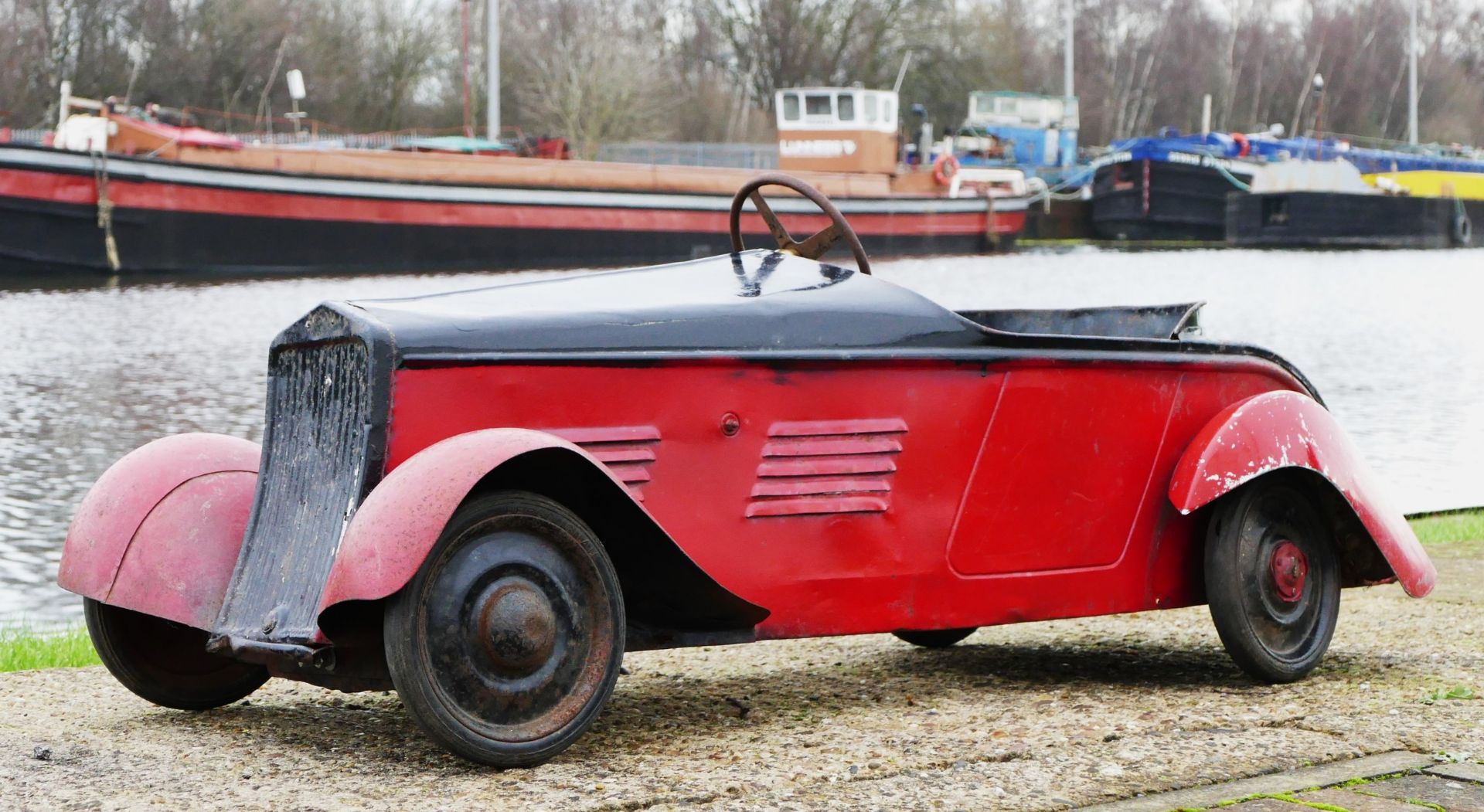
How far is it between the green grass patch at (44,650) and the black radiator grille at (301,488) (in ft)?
5.37

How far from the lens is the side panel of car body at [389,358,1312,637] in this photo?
13.1ft

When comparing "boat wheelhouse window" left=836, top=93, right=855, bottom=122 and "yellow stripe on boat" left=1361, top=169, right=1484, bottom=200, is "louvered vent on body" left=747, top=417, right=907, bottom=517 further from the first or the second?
"yellow stripe on boat" left=1361, top=169, right=1484, bottom=200

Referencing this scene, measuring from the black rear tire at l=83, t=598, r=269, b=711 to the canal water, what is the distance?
302 centimetres

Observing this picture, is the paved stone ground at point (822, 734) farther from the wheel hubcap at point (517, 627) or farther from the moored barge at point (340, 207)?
the moored barge at point (340, 207)

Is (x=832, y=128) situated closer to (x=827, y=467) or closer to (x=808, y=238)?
(x=808, y=238)

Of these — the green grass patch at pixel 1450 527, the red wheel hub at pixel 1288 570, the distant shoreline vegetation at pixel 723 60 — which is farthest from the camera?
the distant shoreline vegetation at pixel 723 60

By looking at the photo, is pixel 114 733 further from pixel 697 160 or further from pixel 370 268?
pixel 697 160

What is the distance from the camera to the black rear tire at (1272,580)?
4.80 m

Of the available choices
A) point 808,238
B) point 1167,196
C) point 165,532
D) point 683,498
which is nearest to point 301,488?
point 165,532

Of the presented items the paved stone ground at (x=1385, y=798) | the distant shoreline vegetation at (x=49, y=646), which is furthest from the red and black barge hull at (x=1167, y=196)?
the paved stone ground at (x=1385, y=798)

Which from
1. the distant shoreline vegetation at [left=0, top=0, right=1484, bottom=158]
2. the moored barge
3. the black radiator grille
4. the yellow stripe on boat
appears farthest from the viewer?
the yellow stripe on boat

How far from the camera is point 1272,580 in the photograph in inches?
193

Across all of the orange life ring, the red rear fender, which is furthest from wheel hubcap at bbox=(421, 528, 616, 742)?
the orange life ring

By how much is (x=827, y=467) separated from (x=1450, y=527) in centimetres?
565
